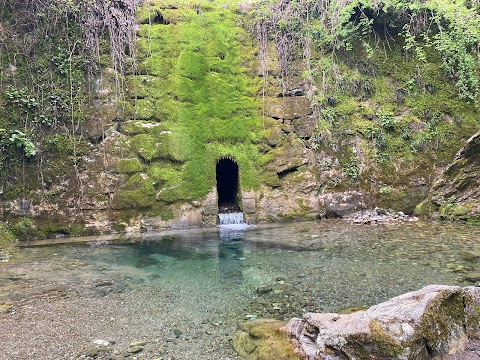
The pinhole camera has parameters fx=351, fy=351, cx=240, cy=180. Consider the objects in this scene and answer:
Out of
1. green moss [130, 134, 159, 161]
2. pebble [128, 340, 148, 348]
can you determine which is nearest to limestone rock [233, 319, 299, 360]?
pebble [128, 340, 148, 348]

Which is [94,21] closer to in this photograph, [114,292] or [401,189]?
[114,292]

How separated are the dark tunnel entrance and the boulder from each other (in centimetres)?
876

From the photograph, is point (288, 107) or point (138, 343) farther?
point (288, 107)

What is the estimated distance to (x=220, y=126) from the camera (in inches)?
464

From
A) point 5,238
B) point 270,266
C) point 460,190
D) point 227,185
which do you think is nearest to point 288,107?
point 227,185

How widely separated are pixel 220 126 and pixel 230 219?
317 centimetres

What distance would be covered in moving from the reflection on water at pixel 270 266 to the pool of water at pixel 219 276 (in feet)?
0.06

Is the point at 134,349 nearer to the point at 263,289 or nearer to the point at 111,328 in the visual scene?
the point at 111,328

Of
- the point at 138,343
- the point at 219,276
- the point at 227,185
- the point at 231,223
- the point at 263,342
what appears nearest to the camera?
the point at 263,342

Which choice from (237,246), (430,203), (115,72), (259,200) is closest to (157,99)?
(115,72)

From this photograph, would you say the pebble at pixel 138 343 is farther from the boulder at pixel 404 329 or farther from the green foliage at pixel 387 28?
the green foliage at pixel 387 28

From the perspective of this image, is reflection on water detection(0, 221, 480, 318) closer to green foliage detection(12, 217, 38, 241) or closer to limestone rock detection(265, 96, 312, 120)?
green foliage detection(12, 217, 38, 241)

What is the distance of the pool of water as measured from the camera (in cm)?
427

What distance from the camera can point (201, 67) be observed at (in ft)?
40.3
